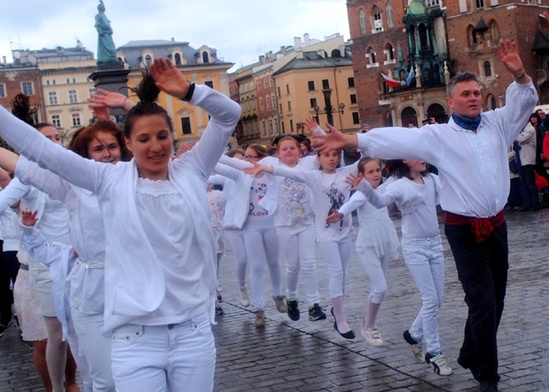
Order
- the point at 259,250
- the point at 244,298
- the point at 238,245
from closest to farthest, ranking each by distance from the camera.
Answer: the point at 259,250
the point at 238,245
the point at 244,298

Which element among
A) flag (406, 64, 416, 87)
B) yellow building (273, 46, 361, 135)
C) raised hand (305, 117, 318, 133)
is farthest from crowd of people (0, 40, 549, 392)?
yellow building (273, 46, 361, 135)

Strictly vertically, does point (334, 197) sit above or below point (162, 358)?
above

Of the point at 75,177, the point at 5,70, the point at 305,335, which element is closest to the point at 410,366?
the point at 305,335

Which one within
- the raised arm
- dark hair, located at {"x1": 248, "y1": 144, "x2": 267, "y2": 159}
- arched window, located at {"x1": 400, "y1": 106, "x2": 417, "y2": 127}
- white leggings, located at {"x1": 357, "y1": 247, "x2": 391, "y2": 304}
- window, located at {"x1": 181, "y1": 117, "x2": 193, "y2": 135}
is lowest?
white leggings, located at {"x1": 357, "y1": 247, "x2": 391, "y2": 304}

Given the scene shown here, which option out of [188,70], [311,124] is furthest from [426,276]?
[188,70]

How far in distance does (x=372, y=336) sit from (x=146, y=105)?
4.68 meters

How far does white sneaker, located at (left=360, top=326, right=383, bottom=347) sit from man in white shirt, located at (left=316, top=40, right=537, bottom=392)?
6.20ft

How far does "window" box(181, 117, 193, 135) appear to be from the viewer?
333 ft

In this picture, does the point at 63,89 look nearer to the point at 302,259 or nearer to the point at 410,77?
the point at 410,77

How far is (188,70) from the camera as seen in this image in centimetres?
10162

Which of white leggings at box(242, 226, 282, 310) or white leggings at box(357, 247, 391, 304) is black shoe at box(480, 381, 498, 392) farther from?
white leggings at box(242, 226, 282, 310)

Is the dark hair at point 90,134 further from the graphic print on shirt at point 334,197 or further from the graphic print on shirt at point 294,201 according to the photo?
the graphic print on shirt at point 294,201

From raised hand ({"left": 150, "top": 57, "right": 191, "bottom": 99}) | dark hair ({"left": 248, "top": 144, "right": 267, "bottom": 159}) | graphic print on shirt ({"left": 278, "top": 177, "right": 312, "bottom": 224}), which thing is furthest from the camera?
dark hair ({"left": 248, "top": 144, "right": 267, "bottom": 159})

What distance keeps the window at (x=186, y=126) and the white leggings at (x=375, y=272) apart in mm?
93217
